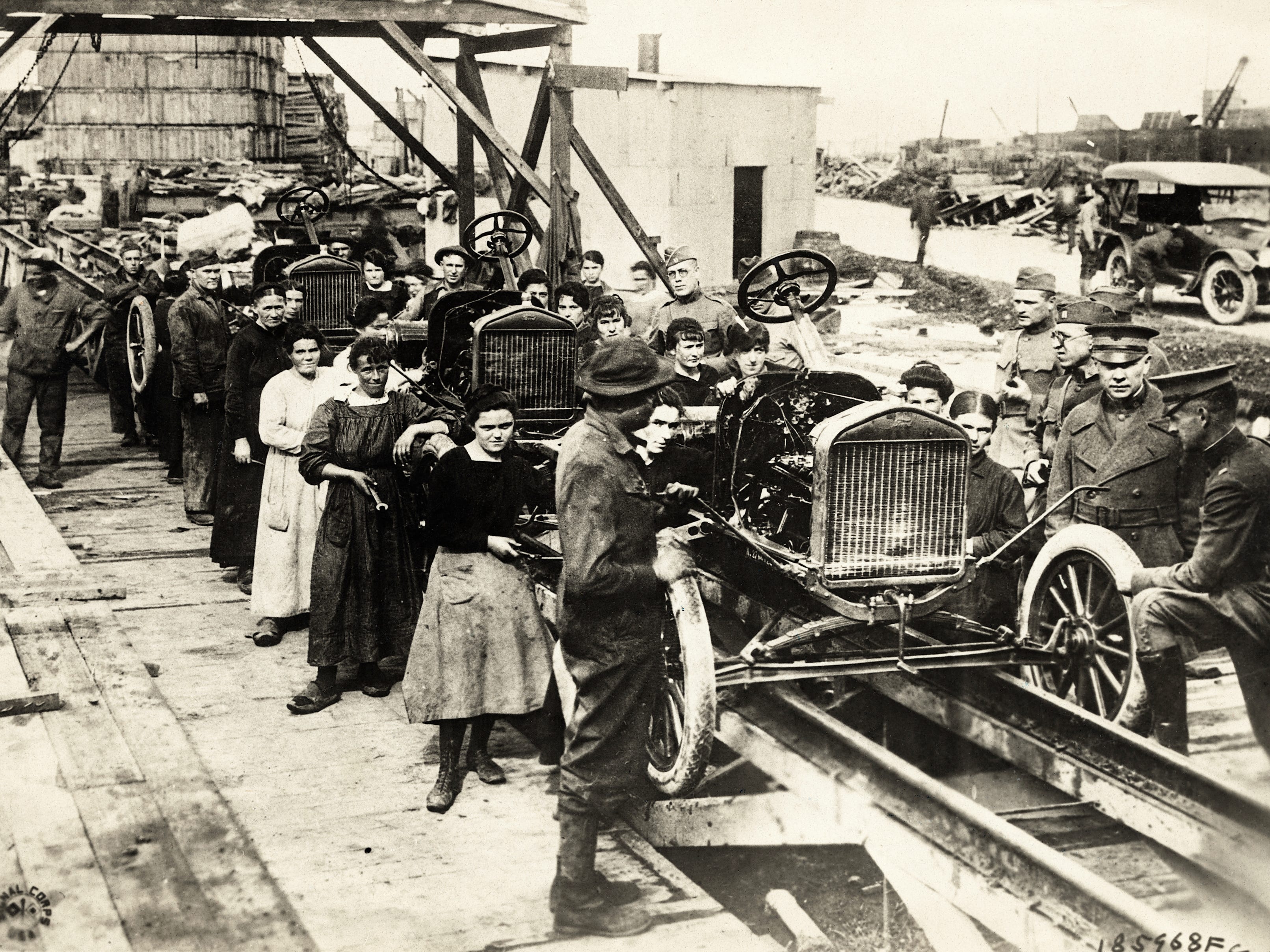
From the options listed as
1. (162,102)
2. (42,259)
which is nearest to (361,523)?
(42,259)

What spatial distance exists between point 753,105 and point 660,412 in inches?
681

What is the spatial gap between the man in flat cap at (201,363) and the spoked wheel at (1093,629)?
215 inches

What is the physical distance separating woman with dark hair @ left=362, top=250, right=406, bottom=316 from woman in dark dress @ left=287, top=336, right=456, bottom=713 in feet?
12.6

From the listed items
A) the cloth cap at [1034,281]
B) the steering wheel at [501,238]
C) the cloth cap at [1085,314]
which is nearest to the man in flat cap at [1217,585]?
the cloth cap at [1085,314]

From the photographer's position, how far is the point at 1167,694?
4.72 meters

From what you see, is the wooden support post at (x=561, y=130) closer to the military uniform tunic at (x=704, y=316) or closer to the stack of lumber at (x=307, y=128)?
the military uniform tunic at (x=704, y=316)

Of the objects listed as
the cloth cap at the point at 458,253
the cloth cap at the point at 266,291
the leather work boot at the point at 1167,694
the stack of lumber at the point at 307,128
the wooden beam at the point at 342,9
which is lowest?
the leather work boot at the point at 1167,694

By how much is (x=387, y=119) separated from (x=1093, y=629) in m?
8.57

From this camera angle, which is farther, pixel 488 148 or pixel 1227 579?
pixel 488 148

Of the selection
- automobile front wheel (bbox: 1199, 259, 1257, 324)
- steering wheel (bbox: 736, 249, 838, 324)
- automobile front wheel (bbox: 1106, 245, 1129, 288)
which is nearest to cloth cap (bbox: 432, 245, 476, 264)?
steering wheel (bbox: 736, 249, 838, 324)

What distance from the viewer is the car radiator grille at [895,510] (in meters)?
4.73

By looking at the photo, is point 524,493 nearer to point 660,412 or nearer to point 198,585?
point 660,412

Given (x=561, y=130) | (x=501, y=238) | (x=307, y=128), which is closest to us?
(x=501, y=238)

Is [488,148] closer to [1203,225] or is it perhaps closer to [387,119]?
[387,119]
